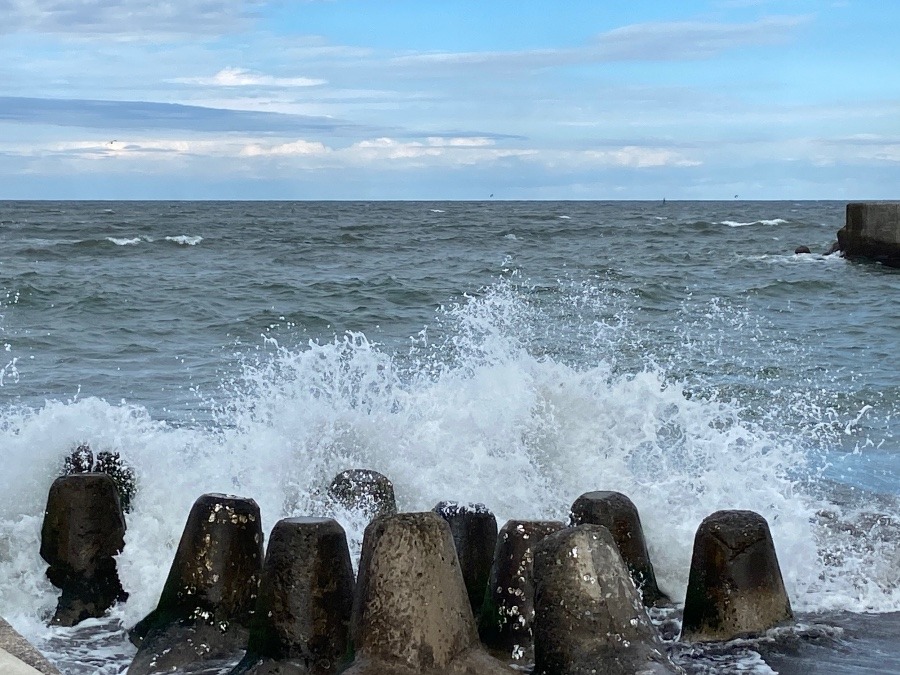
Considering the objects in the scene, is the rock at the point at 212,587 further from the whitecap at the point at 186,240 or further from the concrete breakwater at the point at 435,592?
the whitecap at the point at 186,240

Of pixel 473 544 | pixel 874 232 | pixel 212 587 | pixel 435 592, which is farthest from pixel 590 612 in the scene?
pixel 874 232

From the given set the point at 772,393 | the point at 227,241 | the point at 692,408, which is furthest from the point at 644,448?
the point at 227,241

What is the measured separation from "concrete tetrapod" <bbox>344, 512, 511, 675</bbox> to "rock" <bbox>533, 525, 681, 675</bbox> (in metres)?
0.21

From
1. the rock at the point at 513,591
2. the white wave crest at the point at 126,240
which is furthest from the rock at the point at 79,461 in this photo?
the white wave crest at the point at 126,240

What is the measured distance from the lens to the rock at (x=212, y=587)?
175 inches

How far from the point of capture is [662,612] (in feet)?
16.9

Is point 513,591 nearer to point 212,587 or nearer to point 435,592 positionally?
point 435,592

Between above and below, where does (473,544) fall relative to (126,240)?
below

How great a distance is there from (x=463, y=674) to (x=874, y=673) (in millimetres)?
1844

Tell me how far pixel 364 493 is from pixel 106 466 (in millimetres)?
1406

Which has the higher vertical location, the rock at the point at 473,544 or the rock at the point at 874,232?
the rock at the point at 874,232

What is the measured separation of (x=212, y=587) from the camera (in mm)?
4461

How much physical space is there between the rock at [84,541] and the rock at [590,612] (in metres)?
2.41

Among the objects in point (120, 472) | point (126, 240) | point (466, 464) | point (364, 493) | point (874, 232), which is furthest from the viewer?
point (126, 240)
